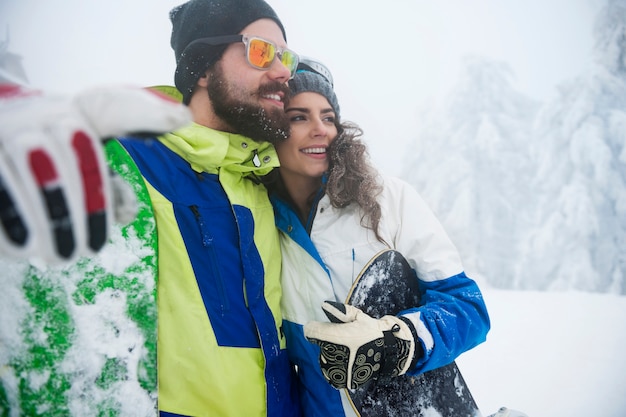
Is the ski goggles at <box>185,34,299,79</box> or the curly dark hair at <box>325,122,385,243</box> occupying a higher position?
the ski goggles at <box>185,34,299,79</box>

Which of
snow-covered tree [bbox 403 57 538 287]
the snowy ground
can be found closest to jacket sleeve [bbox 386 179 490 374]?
the snowy ground

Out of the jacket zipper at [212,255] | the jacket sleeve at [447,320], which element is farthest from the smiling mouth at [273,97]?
the jacket sleeve at [447,320]

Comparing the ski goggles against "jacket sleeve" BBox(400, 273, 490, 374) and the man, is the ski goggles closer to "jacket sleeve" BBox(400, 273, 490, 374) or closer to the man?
the man

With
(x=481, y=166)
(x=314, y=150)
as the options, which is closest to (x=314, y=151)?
(x=314, y=150)

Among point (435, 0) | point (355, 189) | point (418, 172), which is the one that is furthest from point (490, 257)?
point (435, 0)

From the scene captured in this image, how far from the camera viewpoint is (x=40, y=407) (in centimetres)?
109

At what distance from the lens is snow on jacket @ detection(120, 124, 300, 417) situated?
135 centimetres

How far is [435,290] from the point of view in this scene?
5.56ft

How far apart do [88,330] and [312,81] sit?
1.76m

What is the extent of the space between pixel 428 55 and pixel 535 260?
3267 inches

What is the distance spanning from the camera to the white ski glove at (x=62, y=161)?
0.53 metres

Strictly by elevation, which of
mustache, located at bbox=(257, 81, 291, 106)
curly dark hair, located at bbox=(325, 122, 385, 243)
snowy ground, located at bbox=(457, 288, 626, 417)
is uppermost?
mustache, located at bbox=(257, 81, 291, 106)

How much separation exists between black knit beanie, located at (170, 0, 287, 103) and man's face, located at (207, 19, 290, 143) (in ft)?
0.18

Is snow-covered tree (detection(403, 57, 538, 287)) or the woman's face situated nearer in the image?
the woman's face
